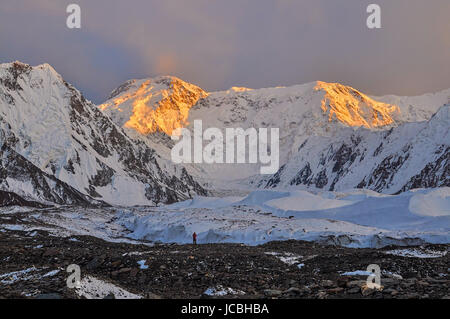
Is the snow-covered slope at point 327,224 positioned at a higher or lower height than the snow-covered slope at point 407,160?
higher

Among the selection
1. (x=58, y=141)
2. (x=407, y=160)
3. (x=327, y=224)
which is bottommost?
(x=407, y=160)

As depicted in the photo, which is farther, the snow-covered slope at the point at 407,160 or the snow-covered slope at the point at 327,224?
the snow-covered slope at the point at 407,160

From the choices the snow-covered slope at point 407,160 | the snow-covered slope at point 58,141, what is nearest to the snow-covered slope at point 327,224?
the snow-covered slope at point 407,160

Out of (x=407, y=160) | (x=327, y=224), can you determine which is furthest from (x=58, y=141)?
(x=327, y=224)

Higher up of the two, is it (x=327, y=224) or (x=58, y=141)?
(x=327, y=224)

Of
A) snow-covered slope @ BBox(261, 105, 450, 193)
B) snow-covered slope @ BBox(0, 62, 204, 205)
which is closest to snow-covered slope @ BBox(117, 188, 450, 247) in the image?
snow-covered slope @ BBox(261, 105, 450, 193)

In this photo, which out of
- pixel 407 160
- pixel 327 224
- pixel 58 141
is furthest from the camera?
pixel 58 141

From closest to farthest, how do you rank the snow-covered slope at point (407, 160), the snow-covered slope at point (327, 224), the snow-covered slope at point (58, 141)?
the snow-covered slope at point (327, 224) → the snow-covered slope at point (407, 160) → the snow-covered slope at point (58, 141)

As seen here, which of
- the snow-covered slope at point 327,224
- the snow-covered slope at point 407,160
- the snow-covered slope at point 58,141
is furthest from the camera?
the snow-covered slope at point 58,141

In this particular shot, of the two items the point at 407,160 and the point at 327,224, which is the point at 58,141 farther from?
the point at 327,224

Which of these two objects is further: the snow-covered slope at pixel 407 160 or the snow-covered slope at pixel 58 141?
the snow-covered slope at pixel 58 141

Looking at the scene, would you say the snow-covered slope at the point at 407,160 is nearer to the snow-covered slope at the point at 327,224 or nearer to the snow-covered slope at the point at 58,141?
the snow-covered slope at the point at 327,224

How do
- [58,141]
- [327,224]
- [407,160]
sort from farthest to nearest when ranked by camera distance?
[58,141] < [407,160] < [327,224]
